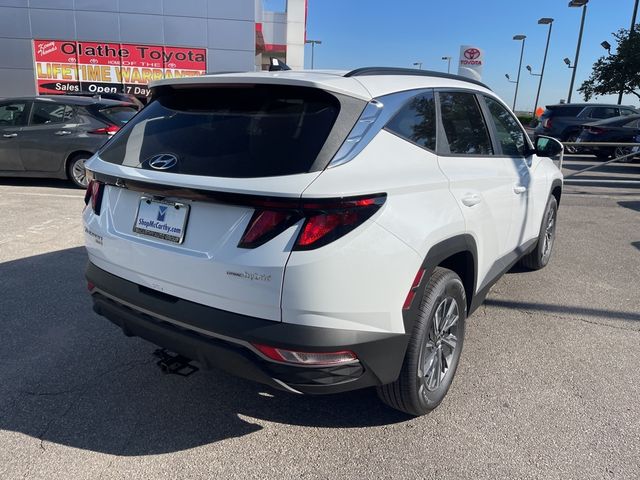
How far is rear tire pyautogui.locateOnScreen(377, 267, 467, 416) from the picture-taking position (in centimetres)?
250

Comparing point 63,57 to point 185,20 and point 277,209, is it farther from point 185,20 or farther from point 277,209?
point 277,209

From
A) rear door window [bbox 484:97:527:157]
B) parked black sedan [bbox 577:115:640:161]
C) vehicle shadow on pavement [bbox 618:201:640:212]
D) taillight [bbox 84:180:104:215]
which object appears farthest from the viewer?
parked black sedan [bbox 577:115:640:161]

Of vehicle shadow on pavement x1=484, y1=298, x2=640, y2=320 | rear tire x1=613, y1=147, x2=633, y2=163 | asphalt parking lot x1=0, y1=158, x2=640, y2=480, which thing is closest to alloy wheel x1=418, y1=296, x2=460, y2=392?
asphalt parking lot x1=0, y1=158, x2=640, y2=480

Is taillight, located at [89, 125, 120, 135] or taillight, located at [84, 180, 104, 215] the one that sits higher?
taillight, located at [84, 180, 104, 215]

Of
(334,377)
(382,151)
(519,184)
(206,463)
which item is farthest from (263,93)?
(519,184)

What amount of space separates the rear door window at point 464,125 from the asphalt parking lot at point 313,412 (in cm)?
140

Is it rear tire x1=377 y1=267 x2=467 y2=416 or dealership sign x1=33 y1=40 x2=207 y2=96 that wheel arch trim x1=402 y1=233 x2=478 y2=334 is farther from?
dealership sign x1=33 y1=40 x2=207 y2=96

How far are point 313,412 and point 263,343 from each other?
939 millimetres

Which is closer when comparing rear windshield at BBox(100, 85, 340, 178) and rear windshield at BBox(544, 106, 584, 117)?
rear windshield at BBox(100, 85, 340, 178)

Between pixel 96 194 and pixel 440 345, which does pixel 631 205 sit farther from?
pixel 96 194

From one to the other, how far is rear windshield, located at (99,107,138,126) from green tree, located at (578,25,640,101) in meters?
27.4

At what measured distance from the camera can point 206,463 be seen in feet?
8.04

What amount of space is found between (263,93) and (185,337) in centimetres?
117

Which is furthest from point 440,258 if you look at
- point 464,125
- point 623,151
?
point 623,151
